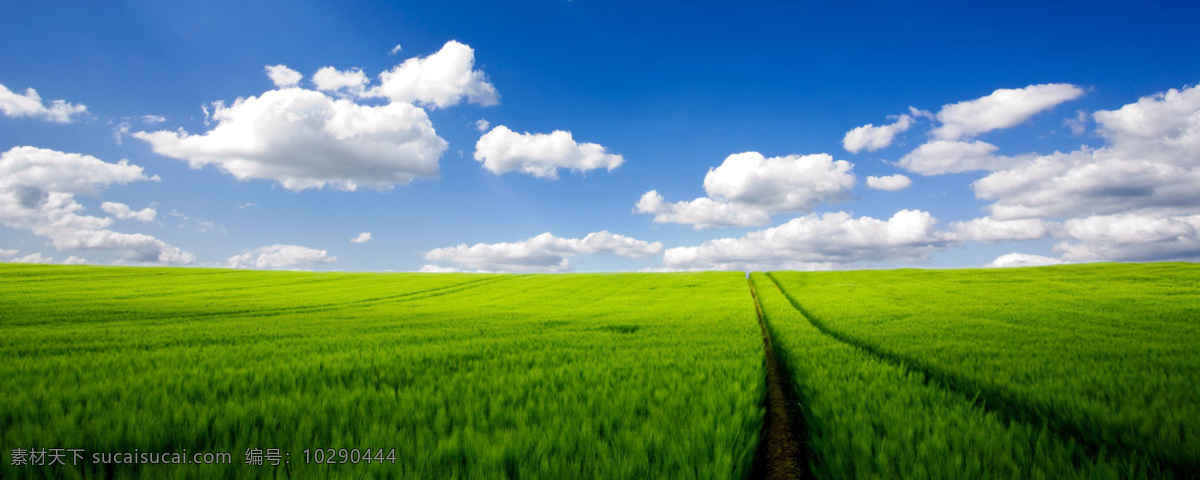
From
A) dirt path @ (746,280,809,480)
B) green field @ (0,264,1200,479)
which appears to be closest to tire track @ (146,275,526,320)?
green field @ (0,264,1200,479)

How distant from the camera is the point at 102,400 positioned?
478 cm

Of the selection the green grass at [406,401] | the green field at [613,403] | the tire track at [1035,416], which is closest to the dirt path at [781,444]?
the green field at [613,403]

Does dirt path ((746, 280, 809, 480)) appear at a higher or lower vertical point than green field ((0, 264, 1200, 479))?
lower

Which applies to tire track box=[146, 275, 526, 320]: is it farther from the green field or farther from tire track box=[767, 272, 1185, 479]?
tire track box=[767, 272, 1185, 479]

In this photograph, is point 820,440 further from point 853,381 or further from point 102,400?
point 102,400

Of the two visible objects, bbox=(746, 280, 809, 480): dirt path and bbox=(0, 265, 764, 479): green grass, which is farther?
bbox=(746, 280, 809, 480): dirt path

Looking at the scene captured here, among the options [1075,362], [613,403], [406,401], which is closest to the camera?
[613,403]

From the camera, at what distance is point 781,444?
477cm

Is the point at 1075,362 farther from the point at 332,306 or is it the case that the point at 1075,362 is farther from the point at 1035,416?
the point at 332,306

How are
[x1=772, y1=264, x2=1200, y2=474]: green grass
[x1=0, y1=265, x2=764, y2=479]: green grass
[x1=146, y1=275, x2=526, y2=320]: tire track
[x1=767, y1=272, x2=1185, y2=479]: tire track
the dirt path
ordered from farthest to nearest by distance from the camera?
[x1=146, y1=275, x2=526, y2=320]: tire track
the dirt path
[x1=772, y1=264, x2=1200, y2=474]: green grass
[x1=767, y1=272, x2=1185, y2=479]: tire track
[x1=0, y1=265, x2=764, y2=479]: green grass

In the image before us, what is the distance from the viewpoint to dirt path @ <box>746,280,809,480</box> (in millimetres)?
4129

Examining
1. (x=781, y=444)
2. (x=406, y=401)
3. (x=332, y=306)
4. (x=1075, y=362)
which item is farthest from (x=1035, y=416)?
(x=332, y=306)

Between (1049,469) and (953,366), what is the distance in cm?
451

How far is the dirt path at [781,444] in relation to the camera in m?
4.13
